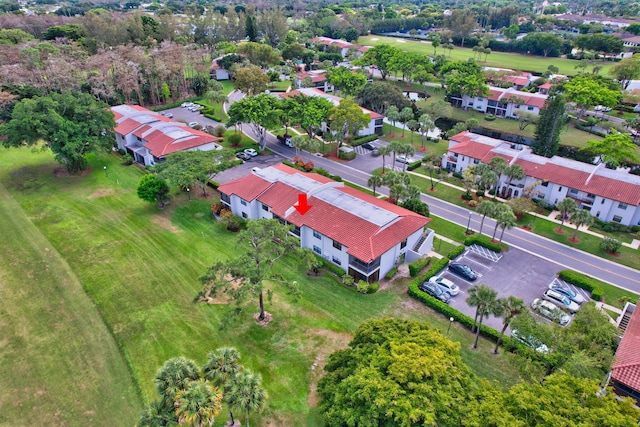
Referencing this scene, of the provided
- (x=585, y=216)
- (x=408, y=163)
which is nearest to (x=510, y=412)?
(x=585, y=216)

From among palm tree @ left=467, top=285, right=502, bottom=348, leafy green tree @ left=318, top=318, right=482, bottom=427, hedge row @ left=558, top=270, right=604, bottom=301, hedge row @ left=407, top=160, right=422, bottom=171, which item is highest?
leafy green tree @ left=318, top=318, right=482, bottom=427

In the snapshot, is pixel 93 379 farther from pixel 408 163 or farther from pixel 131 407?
pixel 408 163

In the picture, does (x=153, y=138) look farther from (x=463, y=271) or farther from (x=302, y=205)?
(x=463, y=271)

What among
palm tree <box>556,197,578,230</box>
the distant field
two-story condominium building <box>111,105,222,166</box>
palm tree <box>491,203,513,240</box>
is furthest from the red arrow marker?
the distant field

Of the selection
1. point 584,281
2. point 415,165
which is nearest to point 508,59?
point 415,165

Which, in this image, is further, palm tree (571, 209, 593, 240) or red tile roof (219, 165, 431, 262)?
palm tree (571, 209, 593, 240)

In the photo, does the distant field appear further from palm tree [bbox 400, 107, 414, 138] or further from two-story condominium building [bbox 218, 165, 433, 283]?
two-story condominium building [bbox 218, 165, 433, 283]

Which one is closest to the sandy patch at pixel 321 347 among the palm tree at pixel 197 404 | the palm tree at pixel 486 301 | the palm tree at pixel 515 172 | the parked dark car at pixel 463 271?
the palm tree at pixel 197 404
